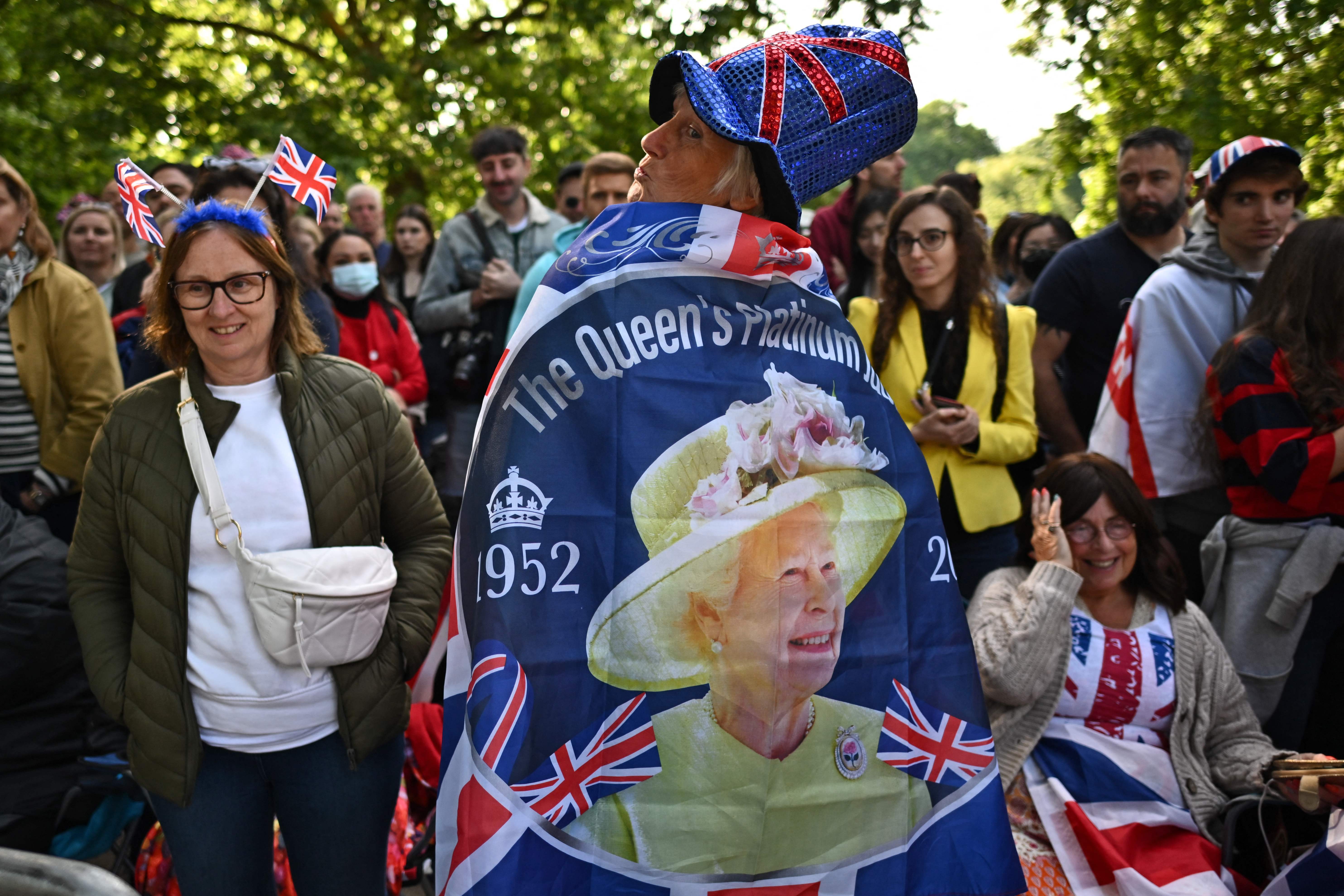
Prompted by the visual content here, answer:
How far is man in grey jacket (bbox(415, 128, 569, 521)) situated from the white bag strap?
274 cm

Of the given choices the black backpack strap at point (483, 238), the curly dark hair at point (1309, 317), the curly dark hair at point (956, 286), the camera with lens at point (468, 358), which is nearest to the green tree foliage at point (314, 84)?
the black backpack strap at point (483, 238)

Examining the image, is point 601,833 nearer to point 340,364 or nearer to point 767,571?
point 767,571

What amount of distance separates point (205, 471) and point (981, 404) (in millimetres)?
2421

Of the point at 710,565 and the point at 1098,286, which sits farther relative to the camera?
A: the point at 1098,286

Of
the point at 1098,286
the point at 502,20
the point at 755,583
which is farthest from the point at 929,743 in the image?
the point at 502,20

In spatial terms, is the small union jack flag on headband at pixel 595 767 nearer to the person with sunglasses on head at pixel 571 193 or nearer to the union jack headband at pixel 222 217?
the union jack headband at pixel 222 217

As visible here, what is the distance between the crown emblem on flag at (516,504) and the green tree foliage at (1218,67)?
569cm

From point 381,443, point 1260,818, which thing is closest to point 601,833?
point 381,443

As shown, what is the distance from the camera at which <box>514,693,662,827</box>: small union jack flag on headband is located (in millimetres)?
1806

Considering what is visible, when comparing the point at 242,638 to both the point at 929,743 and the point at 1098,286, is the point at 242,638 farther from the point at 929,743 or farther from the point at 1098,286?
the point at 1098,286

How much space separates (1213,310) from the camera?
12.6ft

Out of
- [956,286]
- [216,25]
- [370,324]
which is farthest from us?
[216,25]

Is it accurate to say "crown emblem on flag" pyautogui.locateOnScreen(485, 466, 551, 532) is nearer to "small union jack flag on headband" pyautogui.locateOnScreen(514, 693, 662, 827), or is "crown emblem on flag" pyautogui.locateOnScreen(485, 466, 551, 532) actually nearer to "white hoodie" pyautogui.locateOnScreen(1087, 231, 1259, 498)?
"small union jack flag on headband" pyautogui.locateOnScreen(514, 693, 662, 827)

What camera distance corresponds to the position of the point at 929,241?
12.4 feet
